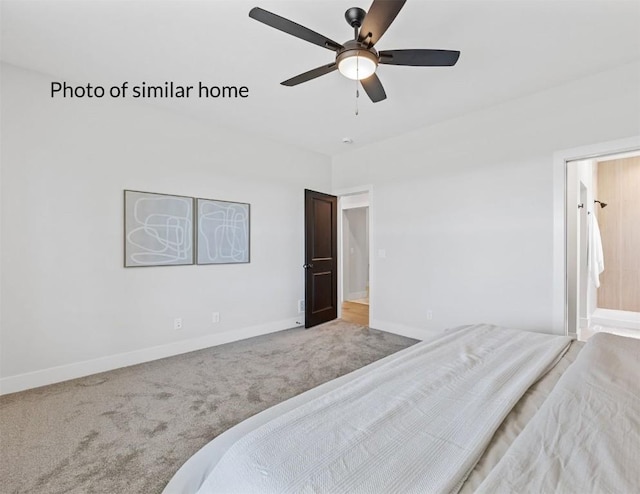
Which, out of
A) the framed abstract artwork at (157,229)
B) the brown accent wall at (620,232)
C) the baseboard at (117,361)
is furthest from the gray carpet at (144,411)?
the brown accent wall at (620,232)

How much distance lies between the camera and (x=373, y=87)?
221 centimetres

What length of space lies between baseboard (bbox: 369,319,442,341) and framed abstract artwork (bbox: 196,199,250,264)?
6.70 feet

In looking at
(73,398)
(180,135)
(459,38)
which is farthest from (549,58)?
(73,398)

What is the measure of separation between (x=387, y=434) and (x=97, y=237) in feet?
10.4

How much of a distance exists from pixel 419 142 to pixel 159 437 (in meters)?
4.00

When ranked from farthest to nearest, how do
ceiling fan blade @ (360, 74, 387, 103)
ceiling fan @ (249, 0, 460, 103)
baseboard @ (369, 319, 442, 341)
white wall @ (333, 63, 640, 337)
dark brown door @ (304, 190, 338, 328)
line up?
dark brown door @ (304, 190, 338, 328) < baseboard @ (369, 319, 442, 341) < white wall @ (333, 63, 640, 337) < ceiling fan blade @ (360, 74, 387, 103) < ceiling fan @ (249, 0, 460, 103)

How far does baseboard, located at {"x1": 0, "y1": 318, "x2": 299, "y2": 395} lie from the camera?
8.50ft

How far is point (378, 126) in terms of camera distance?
388 centimetres

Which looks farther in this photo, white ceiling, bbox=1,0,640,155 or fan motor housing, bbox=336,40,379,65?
white ceiling, bbox=1,0,640,155

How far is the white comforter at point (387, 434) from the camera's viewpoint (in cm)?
77

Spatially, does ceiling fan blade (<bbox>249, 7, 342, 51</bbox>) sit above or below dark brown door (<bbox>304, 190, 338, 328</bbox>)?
above

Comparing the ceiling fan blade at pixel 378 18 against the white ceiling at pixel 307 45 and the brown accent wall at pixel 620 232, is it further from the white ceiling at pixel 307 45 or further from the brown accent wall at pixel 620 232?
the brown accent wall at pixel 620 232

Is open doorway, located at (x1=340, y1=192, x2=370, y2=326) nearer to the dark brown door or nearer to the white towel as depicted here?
the dark brown door

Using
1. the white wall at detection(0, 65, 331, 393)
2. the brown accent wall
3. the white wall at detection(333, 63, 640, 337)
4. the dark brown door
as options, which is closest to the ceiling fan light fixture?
the white wall at detection(333, 63, 640, 337)
